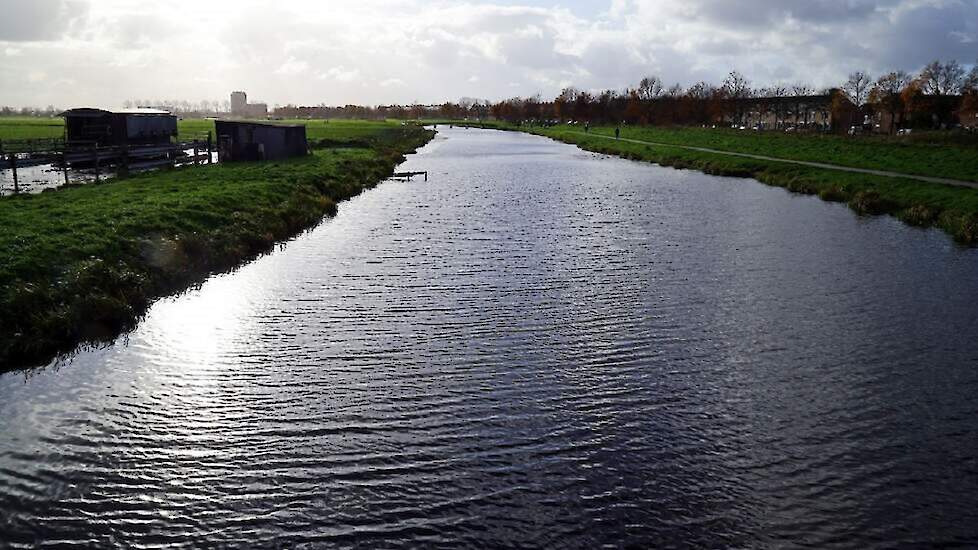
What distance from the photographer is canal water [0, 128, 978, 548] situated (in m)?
10.7

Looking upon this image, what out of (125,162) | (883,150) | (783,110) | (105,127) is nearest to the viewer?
(125,162)

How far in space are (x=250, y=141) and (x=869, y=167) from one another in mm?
48482

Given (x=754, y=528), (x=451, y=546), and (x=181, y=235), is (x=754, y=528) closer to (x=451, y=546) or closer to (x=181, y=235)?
(x=451, y=546)

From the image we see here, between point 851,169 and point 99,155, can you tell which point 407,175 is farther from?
point 851,169

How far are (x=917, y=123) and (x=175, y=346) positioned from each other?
125986mm

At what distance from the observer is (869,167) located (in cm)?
5628

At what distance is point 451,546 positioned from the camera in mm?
10117

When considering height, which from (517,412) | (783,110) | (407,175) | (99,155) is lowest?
(517,412)

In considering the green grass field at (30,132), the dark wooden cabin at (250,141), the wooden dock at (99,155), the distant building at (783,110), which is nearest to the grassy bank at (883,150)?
the dark wooden cabin at (250,141)

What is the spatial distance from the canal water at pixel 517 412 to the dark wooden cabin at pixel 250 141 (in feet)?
113

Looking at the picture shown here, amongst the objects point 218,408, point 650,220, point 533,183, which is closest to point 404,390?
point 218,408

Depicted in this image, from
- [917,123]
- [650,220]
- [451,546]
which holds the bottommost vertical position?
[451,546]

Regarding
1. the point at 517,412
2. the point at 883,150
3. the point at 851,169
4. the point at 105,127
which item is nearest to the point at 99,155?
the point at 105,127

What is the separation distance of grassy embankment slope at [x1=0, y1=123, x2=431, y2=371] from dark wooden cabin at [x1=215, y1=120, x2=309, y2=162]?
44.5 feet
